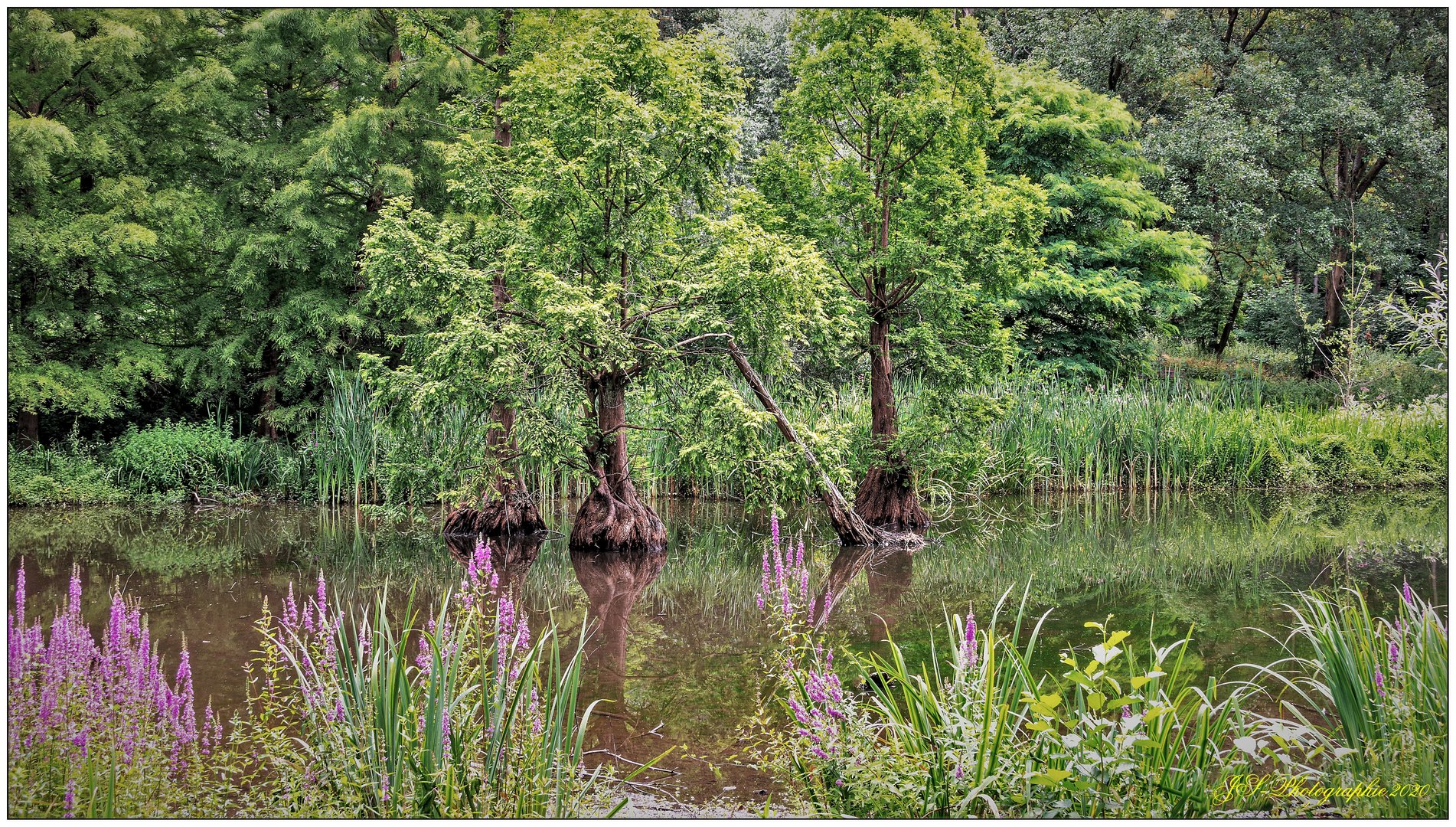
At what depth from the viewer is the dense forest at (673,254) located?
819 cm

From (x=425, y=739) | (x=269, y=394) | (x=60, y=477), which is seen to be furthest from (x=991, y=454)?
(x=60, y=477)

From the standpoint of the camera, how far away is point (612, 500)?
8914mm

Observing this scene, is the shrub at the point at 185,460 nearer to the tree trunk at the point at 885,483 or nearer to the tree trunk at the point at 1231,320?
the tree trunk at the point at 885,483

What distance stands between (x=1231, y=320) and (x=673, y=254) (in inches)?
660

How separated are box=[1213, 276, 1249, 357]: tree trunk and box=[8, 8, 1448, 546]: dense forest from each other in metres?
2.90

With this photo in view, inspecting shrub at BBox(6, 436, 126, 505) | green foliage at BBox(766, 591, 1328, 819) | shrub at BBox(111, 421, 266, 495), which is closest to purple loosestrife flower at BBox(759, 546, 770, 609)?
green foliage at BBox(766, 591, 1328, 819)

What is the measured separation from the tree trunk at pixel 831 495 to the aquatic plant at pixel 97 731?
241 inches

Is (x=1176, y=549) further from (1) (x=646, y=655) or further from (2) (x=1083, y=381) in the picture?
(2) (x=1083, y=381)

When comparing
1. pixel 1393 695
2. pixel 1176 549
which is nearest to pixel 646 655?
pixel 1393 695

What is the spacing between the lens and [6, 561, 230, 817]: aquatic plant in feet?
8.64

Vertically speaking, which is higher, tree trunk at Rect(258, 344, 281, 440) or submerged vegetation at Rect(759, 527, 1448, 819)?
tree trunk at Rect(258, 344, 281, 440)

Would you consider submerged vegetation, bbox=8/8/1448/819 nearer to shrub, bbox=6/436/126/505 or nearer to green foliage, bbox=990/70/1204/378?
shrub, bbox=6/436/126/505

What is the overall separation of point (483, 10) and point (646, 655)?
29.1ft

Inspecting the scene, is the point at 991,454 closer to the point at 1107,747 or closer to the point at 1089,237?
the point at 1107,747
